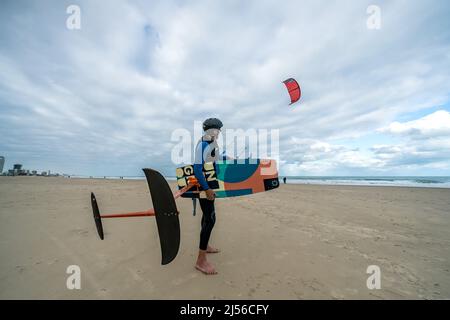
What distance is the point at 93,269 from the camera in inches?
114

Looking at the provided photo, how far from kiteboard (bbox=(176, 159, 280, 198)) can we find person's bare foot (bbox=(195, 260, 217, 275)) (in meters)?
1.18

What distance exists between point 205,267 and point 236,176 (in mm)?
1950

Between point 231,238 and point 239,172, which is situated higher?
point 239,172

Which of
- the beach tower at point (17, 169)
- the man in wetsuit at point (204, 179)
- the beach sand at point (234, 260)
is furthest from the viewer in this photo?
the beach tower at point (17, 169)

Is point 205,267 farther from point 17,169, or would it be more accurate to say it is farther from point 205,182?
point 17,169

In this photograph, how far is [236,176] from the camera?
4.31 metres

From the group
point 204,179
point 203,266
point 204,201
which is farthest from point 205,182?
point 203,266

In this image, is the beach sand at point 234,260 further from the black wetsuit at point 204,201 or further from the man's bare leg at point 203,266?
the black wetsuit at point 204,201

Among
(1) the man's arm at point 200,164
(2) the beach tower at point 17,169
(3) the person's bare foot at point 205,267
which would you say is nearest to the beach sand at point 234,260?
(3) the person's bare foot at point 205,267

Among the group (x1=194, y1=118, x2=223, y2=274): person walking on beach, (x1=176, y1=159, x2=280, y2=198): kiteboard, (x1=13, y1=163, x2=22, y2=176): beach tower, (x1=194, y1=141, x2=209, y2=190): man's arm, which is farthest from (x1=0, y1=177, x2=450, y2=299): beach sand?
(x1=13, y1=163, x2=22, y2=176): beach tower

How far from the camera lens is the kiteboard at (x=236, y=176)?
398cm
